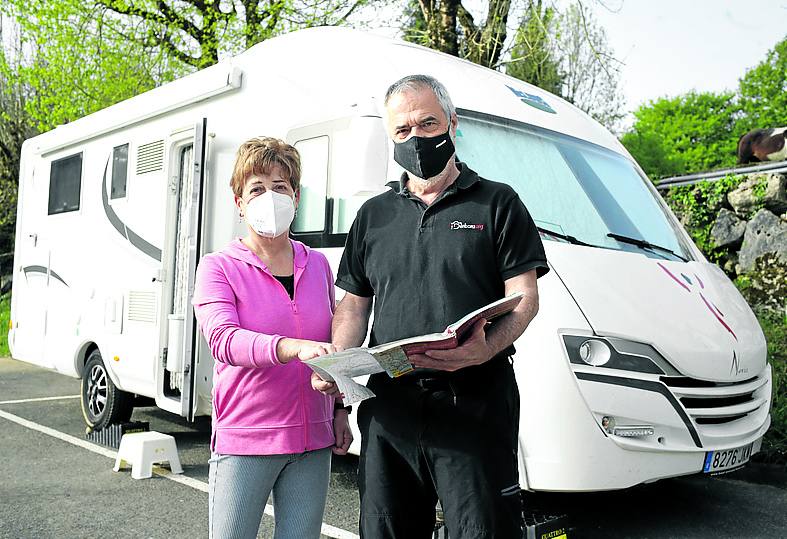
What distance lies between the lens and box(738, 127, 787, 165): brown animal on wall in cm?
1170

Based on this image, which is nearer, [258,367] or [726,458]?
[258,367]

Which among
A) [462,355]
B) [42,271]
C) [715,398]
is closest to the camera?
[462,355]

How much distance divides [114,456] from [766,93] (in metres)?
42.3

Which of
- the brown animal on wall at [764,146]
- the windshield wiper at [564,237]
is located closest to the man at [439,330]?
the windshield wiper at [564,237]

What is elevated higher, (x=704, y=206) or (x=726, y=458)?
(x=704, y=206)

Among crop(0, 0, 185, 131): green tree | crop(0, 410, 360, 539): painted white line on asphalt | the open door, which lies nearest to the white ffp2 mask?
crop(0, 410, 360, 539): painted white line on asphalt

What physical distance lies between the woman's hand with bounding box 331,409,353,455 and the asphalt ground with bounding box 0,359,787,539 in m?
1.91

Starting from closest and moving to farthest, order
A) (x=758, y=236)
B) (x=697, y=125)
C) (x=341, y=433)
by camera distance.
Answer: (x=341, y=433) → (x=758, y=236) → (x=697, y=125)

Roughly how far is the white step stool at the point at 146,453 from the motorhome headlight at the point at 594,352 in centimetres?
327

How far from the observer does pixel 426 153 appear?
248 centimetres

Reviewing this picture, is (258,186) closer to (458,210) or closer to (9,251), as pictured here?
(458,210)

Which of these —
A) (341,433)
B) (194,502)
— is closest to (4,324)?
(194,502)

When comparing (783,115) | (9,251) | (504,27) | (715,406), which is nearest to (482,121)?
(715,406)

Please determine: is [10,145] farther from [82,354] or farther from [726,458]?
[726,458]
